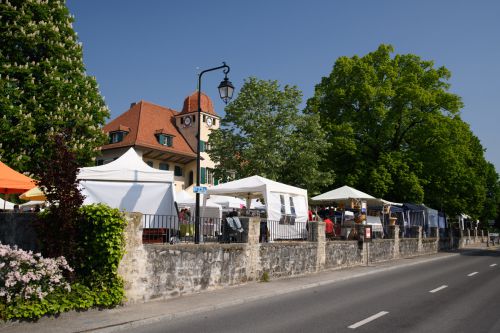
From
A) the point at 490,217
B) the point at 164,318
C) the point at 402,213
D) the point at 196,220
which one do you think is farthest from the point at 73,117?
the point at 490,217

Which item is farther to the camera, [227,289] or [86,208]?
[227,289]

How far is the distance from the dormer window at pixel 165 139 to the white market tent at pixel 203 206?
24.8 meters

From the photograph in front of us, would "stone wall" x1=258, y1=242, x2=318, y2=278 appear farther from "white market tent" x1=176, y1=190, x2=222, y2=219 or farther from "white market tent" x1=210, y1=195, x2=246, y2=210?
"white market tent" x1=210, y1=195, x2=246, y2=210

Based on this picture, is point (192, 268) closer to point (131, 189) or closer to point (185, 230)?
point (185, 230)

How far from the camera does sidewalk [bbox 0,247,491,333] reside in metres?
8.31

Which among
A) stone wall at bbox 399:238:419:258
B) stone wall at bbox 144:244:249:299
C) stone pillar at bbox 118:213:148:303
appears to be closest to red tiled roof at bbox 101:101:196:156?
stone wall at bbox 399:238:419:258

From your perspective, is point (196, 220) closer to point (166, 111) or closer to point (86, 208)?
point (86, 208)

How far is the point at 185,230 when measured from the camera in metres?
14.2

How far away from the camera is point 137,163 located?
16.7m

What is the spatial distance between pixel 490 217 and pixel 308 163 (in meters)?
43.0

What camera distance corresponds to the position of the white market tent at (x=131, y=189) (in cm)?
1516

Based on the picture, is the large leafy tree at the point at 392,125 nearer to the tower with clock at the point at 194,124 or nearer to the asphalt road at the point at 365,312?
the tower with clock at the point at 194,124

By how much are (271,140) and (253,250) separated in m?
19.4

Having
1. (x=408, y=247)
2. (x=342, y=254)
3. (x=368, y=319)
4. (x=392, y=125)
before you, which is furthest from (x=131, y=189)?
(x=392, y=125)
